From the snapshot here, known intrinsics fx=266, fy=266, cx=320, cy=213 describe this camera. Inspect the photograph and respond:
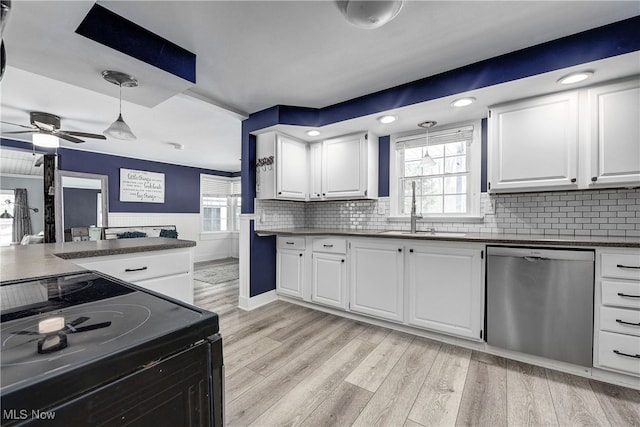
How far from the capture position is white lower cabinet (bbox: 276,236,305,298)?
3115 millimetres

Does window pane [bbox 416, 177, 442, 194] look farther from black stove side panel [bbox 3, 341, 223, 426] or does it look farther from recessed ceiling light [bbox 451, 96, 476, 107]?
black stove side panel [bbox 3, 341, 223, 426]

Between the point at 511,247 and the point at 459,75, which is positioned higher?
the point at 459,75

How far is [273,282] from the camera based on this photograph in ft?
11.0

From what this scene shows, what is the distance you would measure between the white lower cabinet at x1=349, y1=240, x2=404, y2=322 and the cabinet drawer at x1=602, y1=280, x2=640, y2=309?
131 cm

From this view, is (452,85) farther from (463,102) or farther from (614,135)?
(614,135)

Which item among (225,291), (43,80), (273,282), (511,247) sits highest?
(43,80)

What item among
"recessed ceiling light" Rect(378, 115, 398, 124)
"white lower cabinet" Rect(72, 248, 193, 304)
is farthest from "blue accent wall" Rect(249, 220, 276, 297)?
"recessed ceiling light" Rect(378, 115, 398, 124)

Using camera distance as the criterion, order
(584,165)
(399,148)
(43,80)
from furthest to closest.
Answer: (399,148) < (43,80) < (584,165)

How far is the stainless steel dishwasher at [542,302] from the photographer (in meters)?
1.78

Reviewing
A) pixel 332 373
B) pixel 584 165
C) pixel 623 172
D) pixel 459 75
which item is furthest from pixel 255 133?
pixel 623 172

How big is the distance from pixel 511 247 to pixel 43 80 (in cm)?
423

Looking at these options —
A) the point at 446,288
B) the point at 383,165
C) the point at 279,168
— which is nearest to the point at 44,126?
the point at 279,168

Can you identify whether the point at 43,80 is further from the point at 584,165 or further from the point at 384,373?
the point at 584,165

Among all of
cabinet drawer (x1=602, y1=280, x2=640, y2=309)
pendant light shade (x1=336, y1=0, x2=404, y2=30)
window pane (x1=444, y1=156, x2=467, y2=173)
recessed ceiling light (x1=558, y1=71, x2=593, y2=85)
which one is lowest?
cabinet drawer (x1=602, y1=280, x2=640, y2=309)
